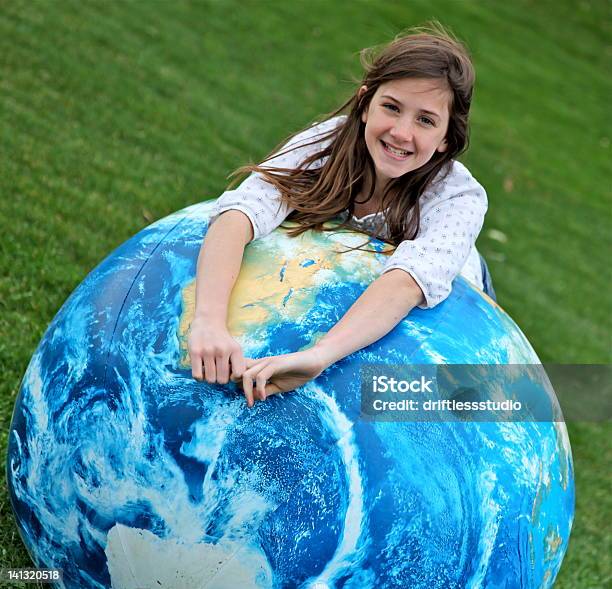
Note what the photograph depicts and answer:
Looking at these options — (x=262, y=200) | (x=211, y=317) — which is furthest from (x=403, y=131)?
(x=211, y=317)

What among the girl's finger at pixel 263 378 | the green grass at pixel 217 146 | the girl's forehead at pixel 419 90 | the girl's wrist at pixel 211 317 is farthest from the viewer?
the green grass at pixel 217 146

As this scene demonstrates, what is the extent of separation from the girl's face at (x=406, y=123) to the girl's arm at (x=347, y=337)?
25.0 inches

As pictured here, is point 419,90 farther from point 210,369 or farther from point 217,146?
point 217,146

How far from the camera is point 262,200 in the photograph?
348 centimetres

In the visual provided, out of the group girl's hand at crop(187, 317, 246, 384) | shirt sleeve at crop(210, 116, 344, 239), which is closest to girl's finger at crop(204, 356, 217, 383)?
girl's hand at crop(187, 317, 246, 384)

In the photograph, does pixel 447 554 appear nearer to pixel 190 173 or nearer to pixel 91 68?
pixel 190 173

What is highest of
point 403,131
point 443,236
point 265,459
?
point 403,131

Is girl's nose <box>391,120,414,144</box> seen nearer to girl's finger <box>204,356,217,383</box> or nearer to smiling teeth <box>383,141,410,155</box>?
smiling teeth <box>383,141,410,155</box>

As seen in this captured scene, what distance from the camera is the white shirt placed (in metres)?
3.24

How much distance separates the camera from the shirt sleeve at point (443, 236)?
3.21 m

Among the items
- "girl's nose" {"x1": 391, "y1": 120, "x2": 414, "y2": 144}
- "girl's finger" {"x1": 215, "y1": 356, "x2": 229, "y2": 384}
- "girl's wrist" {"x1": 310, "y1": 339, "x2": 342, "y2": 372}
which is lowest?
"girl's finger" {"x1": 215, "y1": 356, "x2": 229, "y2": 384}

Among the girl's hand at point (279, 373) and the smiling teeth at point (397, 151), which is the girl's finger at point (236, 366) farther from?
the smiling teeth at point (397, 151)

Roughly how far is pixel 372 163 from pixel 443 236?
1.77 feet

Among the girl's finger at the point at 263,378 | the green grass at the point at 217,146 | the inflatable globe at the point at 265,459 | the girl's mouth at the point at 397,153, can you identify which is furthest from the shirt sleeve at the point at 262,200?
the green grass at the point at 217,146
